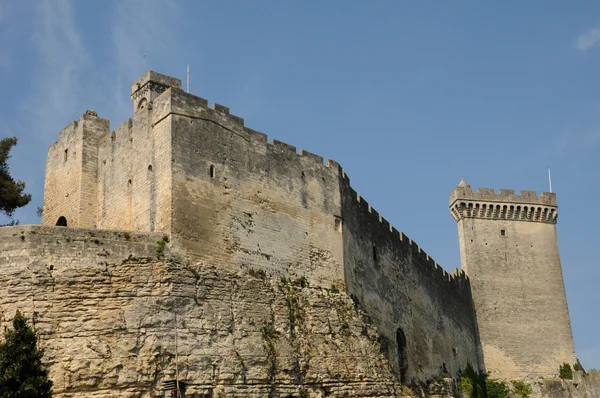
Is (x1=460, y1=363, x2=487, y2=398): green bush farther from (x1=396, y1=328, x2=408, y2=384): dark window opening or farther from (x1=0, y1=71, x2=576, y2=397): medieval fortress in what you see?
(x1=396, y1=328, x2=408, y2=384): dark window opening

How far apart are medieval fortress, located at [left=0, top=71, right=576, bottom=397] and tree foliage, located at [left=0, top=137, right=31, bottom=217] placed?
84cm

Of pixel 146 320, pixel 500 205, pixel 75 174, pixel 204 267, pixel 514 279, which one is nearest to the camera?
pixel 146 320

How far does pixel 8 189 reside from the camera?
27.5 m

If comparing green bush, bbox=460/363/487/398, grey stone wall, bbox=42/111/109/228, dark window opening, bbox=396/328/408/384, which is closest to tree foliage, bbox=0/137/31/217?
grey stone wall, bbox=42/111/109/228

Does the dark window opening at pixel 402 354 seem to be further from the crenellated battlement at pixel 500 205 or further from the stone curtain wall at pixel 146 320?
the crenellated battlement at pixel 500 205

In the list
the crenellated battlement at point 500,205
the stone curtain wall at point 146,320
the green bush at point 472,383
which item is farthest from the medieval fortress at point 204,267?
the crenellated battlement at point 500,205

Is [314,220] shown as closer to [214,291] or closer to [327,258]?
[327,258]

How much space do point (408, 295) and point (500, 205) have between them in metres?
12.0

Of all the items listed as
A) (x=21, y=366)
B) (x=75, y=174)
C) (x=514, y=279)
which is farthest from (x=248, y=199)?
(x=514, y=279)

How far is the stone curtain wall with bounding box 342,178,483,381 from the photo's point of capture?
29.3 meters

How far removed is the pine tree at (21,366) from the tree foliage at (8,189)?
8836mm

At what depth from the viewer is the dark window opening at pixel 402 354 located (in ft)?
101

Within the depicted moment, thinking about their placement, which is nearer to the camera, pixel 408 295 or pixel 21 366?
pixel 21 366

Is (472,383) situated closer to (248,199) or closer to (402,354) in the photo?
(402,354)
